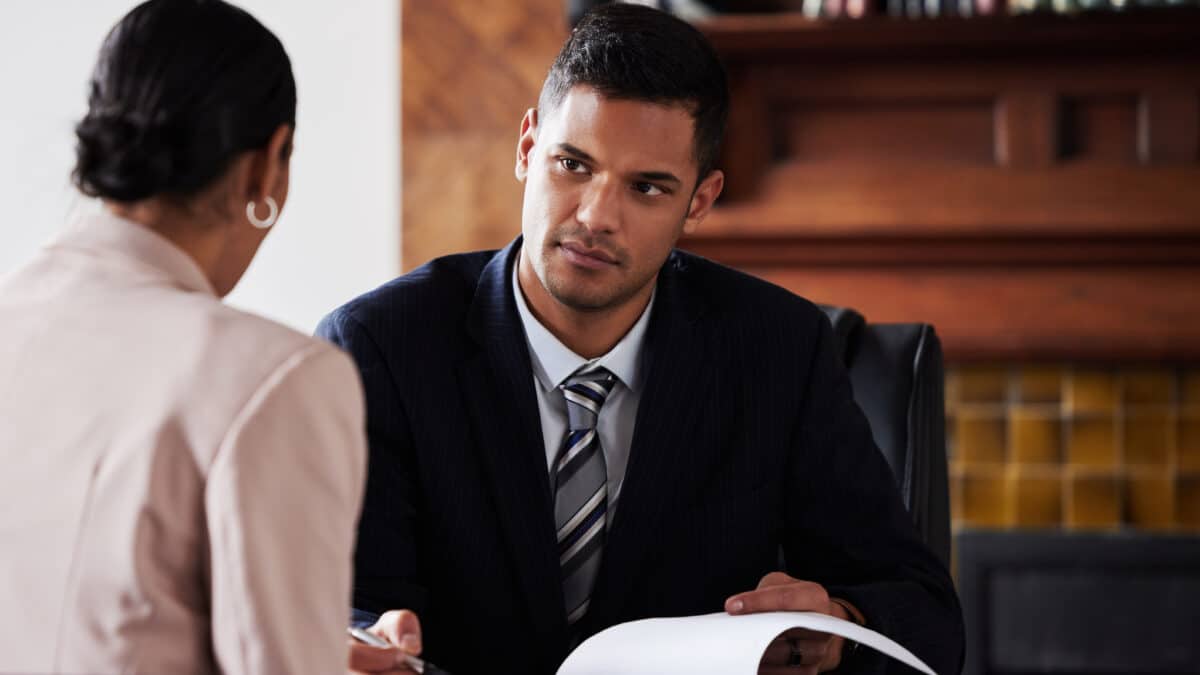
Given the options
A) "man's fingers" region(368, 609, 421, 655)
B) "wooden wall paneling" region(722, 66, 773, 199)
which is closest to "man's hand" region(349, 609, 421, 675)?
"man's fingers" region(368, 609, 421, 655)

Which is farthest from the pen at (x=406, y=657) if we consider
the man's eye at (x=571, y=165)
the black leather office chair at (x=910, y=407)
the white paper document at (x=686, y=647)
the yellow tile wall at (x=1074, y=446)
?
the yellow tile wall at (x=1074, y=446)

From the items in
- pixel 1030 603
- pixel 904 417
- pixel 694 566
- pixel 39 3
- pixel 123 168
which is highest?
pixel 39 3

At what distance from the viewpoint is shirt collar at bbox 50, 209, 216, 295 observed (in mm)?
830

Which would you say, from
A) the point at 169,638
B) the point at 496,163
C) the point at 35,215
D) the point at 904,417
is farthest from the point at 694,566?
the point at 35,215

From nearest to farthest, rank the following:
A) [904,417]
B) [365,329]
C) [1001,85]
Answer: [365,329], [904,417], [1001,85]

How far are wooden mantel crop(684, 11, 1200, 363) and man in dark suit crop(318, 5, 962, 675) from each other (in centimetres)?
132

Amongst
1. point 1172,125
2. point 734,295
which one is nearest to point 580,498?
point 734,295

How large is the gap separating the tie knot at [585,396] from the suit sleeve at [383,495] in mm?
171

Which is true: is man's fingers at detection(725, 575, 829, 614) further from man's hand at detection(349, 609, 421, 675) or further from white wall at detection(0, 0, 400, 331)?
white wall at detection(0, 0, 400, 331)

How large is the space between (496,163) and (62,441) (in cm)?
209

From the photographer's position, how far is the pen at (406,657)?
0.97 meters

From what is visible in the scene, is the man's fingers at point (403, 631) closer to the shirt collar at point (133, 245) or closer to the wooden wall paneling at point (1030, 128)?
the shirt collar at point (133, 245)

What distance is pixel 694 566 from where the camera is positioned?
1.39 metres

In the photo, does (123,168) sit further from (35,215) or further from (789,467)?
(35,215)
